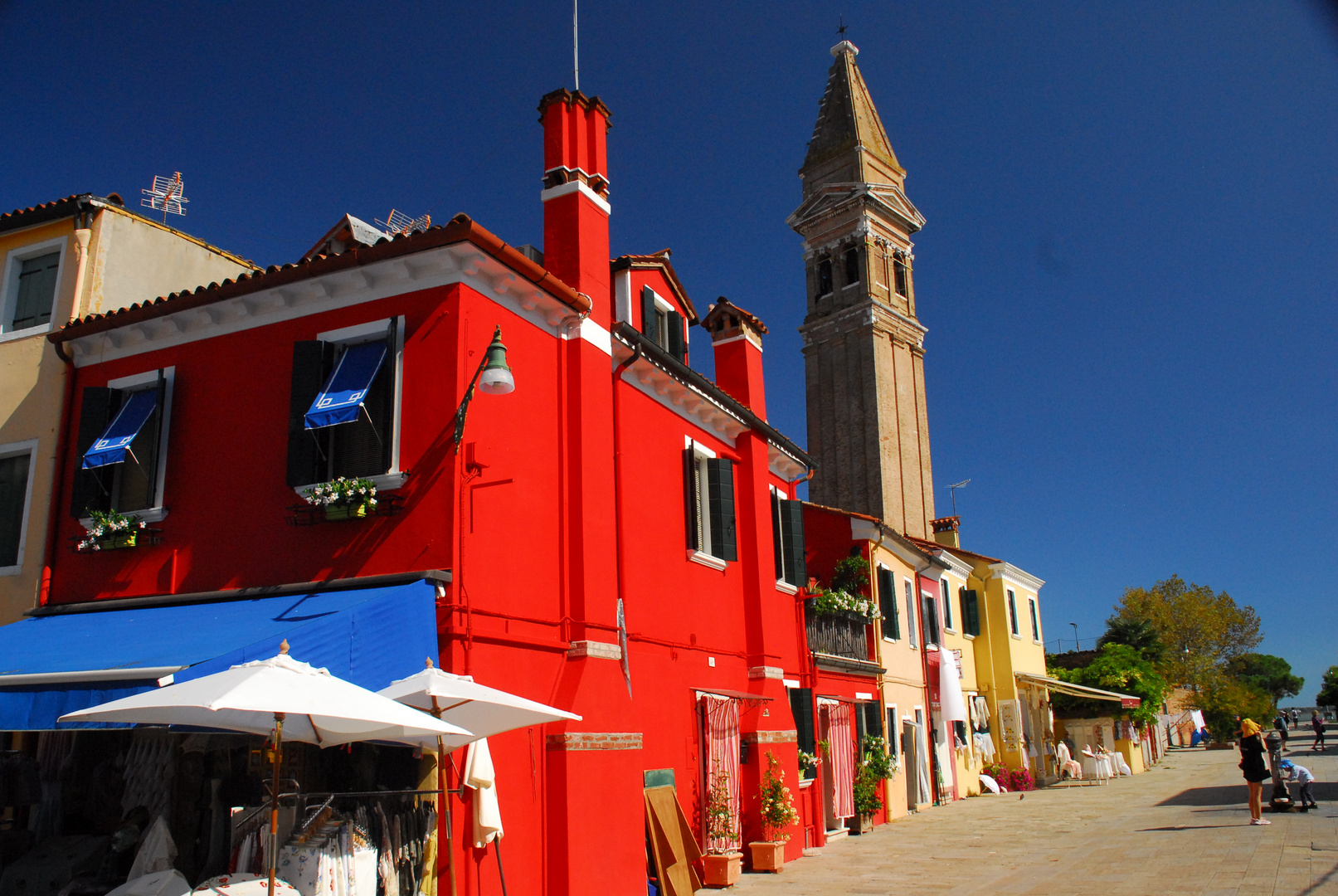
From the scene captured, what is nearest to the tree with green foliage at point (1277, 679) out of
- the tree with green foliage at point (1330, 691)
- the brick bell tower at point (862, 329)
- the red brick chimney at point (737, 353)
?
the tree with green foliage at point (1330, 691)

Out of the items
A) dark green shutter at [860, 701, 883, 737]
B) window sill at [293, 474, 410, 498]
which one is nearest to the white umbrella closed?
window sill at [293, 474, 410, 498]

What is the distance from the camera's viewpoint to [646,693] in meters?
11.1

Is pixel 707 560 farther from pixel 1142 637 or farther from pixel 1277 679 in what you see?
pixel 1277 679

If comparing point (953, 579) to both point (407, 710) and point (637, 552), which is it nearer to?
point (637, 552)

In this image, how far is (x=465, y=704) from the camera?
23.5 feet

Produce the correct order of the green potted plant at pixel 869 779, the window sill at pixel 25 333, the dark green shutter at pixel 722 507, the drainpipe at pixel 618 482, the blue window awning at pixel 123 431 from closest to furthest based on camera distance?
1. the blue window awning at pixel 123 431
2. the drainpipe at pixel 618 482
3. the window sill at pixel 25 333
4. the dark green shutter at pixel 722 507
5. the green potted plant at pixel 869 779

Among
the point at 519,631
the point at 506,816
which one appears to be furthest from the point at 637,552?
the point at 506,816

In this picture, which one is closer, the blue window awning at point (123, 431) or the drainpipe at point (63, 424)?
the blue window awning at point (123, 431)

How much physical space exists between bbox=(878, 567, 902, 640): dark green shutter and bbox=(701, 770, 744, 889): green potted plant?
953 cm

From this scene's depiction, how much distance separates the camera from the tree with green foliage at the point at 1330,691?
307 ft

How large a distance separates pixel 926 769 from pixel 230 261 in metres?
18.8

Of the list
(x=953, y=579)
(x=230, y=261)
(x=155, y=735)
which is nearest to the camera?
(x=155, y=735)

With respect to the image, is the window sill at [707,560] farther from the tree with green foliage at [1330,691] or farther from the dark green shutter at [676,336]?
the tree with green foliage at [1330,691]

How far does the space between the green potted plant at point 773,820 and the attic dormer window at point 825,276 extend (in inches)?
1500
